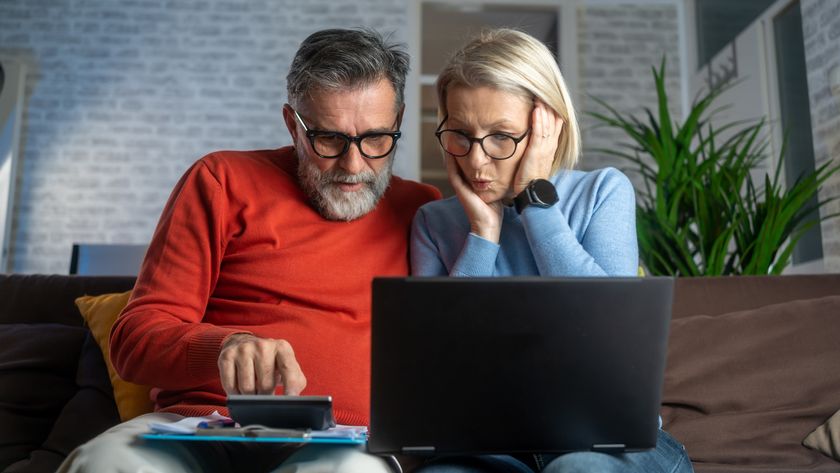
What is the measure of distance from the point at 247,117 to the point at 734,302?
174 inches

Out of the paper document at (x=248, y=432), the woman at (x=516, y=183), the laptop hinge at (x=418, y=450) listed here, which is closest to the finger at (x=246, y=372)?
the paper document at (x=248, y=432)

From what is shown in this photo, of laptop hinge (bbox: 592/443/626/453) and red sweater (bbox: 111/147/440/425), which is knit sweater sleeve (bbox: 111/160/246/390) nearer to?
red sweater (bbox: 111/147/440/425)

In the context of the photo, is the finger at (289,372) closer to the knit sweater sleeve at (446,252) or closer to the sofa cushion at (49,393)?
the knit sweater sleeve at (446,252)

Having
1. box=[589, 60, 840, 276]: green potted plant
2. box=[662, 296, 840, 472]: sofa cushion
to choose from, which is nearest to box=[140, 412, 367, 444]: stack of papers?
box=[662, 296, 840, 472]: sofa cushion

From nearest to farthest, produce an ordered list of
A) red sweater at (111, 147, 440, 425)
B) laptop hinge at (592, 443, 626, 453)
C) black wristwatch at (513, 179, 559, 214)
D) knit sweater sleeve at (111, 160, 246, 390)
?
laptop hinge at (592, 443, 626, 453), knit sweater sleeve at (111, 160, 246, 390), red sweater at (111, 147, 440, 425), black wristwatch at (513, 179, 559, 214)

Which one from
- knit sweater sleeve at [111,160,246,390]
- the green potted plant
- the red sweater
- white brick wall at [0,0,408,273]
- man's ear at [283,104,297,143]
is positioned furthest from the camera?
white brick wall at [0,0,408,273]

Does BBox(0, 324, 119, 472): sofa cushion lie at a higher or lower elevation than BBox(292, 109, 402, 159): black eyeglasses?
lower

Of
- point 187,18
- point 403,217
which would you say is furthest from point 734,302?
point 187,18

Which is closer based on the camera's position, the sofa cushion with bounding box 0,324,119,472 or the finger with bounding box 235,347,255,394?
the finger with bounding box 235,347,255,394

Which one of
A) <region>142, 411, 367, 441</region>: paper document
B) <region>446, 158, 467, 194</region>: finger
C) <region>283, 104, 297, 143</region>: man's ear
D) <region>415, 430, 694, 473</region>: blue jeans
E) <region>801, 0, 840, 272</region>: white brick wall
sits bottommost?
<region>415, 430, 694, 473</region>: blue jeans

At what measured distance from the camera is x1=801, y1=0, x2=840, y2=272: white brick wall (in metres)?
3.49

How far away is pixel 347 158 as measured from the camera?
1509mm

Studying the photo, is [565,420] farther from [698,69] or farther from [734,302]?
[698,69]

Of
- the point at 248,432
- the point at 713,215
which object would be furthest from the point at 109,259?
the point at 248,432
